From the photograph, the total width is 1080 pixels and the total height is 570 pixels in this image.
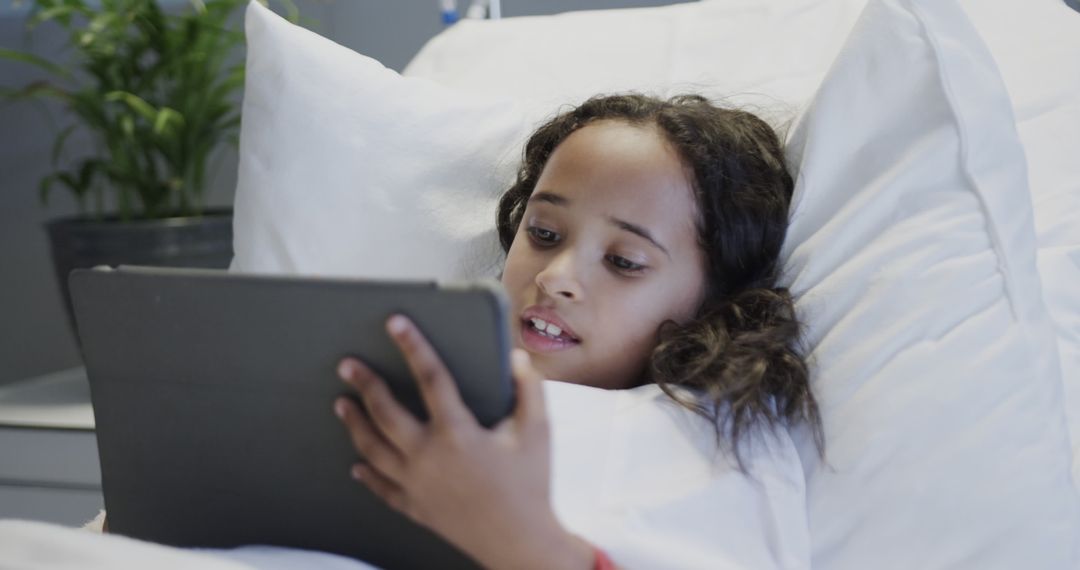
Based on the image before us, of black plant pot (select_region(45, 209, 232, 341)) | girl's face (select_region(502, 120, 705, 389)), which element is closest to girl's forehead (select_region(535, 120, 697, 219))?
girl's face (select_region(502, 120, 705, 389))

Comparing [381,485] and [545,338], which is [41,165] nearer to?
[545,338]

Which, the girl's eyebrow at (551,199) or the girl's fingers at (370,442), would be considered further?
the girl's eyebrow at (551,199)

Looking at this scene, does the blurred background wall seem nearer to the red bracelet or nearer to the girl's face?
the girl's face

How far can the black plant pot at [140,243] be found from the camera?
165 centimetres

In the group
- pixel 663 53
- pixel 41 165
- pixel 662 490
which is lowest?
pixel 41 165

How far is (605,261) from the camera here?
3.08 ft

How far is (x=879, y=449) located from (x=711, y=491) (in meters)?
0.15

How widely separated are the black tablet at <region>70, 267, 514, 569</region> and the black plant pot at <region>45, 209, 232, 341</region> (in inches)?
38.4

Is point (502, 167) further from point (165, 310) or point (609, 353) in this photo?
point (165, 310)

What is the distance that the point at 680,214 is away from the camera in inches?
38.5

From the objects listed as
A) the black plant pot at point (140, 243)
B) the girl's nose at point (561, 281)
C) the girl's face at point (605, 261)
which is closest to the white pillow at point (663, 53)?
the girl's face at point (605, 261)

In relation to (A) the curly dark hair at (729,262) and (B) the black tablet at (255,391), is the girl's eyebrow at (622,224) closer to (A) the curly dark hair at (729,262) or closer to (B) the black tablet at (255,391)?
(A) the curly dark hair at (729,262)

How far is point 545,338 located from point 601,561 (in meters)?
0.27

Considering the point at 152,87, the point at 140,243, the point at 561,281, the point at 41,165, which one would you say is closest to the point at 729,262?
the point at 561,281
